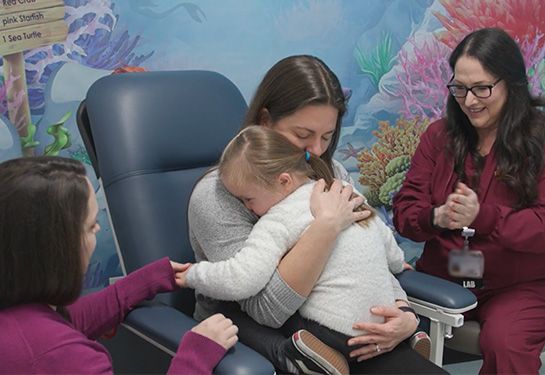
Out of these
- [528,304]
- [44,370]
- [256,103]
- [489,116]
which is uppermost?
[256,103]

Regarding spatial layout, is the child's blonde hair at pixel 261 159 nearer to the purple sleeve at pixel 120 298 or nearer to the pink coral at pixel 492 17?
the purple sleeve at pixel 120 298

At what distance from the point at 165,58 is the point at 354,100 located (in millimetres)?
901

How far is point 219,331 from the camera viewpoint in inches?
49.8

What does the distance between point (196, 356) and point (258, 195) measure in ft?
1.31

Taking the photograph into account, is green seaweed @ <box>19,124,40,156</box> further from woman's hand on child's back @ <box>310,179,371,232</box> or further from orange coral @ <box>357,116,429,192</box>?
orange coral @ <box>357,116,429,192</box>

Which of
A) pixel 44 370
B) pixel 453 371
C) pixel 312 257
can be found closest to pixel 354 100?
pixel 453 371

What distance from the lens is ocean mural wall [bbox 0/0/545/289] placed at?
2283mm

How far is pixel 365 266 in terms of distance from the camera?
4.68ft

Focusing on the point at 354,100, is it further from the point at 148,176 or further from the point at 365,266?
the point at 365,266

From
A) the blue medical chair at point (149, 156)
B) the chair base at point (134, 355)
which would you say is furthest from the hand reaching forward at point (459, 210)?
the chair base at point (134, 355)

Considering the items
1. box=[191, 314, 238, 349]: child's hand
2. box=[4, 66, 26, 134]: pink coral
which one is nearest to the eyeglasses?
box=[191, 314, 238, 349]: child's hand

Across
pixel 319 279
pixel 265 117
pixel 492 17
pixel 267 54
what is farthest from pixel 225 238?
pixel 492 17

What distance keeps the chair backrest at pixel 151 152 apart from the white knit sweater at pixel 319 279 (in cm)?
29

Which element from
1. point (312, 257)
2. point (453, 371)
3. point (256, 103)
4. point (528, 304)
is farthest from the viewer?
point (453, 371)
